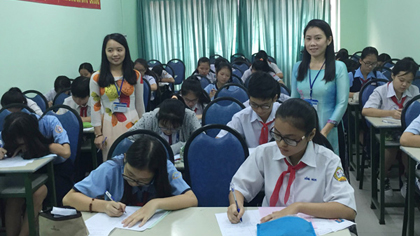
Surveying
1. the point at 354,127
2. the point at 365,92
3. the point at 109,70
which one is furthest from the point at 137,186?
the point at 354,127

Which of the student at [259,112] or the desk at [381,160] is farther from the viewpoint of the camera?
the desk at [381,160]

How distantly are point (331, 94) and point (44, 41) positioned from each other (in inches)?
171

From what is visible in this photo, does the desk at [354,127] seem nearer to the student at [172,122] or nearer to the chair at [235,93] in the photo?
the chair at [235,93]

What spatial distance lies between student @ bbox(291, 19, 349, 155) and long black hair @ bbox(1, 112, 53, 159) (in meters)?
1.88

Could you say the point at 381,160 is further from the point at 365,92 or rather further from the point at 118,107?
the point at 118,107

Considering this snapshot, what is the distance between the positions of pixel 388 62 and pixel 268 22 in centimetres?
384

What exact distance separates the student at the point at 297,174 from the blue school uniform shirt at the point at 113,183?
31 cm

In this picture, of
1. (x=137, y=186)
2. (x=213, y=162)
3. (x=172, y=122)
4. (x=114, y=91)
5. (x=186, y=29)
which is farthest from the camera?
(x=186, y=29)

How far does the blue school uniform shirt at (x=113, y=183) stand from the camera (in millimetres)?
1926

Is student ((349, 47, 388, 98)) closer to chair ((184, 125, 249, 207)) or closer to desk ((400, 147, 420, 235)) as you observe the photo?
desk ((400, 147, 420, 235))

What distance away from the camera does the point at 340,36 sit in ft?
30.1

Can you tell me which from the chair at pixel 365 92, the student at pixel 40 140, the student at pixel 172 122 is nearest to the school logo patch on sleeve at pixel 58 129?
the student at pixel 40 140

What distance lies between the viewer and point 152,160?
6.08 feet

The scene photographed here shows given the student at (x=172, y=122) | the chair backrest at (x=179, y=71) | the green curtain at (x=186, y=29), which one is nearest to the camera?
the student at (x=172, y=122)
